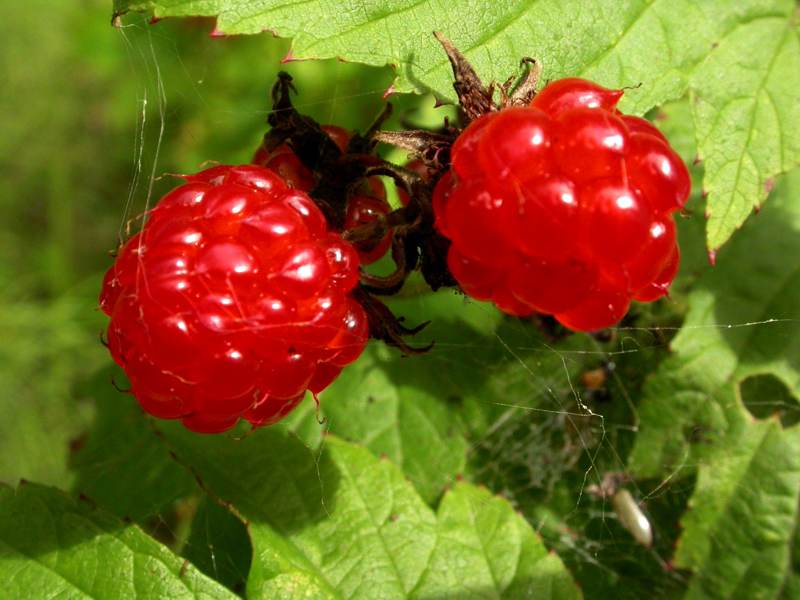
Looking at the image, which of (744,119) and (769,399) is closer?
(744,119)

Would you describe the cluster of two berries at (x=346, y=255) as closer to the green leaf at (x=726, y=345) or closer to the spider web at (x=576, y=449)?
the spider web at (x=576, y=449)

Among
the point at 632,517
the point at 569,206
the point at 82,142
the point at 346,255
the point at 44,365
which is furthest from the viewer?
the point at 82,142

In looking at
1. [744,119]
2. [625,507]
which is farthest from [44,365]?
[744,119]

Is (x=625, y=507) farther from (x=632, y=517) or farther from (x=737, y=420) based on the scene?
(x=737, y=420)

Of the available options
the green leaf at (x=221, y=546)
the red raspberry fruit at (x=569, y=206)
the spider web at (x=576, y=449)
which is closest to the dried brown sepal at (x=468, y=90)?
the red raspberry fruit at (x=569, y=206)

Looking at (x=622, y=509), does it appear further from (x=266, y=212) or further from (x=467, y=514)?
(x=266, y=212)

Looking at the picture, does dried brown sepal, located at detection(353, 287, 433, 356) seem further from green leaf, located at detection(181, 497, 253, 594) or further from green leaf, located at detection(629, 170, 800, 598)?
green leaf, located at detection(629, 170, 800, 598)
